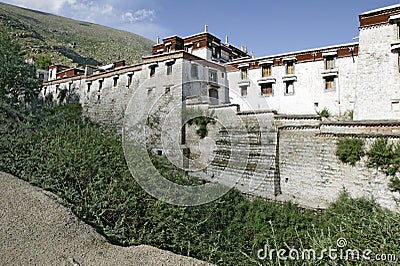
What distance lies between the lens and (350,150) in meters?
10.0

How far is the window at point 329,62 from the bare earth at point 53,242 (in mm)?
16936

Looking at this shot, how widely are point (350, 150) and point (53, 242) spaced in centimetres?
983

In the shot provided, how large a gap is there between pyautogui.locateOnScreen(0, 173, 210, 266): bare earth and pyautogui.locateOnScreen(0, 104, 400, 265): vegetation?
1.50 ft

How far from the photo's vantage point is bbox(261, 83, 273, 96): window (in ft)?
65.6

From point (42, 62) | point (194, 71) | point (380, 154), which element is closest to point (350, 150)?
point (380, 154)

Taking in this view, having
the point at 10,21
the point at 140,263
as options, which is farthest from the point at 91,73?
the point at 10,21

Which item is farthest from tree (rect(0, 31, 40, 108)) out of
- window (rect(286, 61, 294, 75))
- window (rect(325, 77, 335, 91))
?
window (rect(325, 77, 335, 91))

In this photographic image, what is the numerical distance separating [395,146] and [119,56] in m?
59.3

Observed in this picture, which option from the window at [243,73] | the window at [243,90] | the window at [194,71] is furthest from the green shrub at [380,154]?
the window at [243,73]

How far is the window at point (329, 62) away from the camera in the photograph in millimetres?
17656

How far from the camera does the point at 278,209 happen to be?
10.5 m

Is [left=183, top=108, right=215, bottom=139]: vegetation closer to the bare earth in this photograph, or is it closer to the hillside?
the bare earth

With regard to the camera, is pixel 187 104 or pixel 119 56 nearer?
pixel 187 104

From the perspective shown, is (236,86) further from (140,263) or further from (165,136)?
(140,263)
